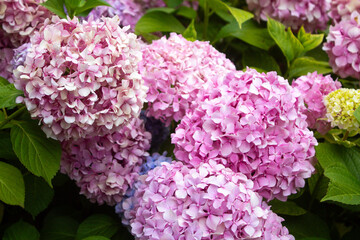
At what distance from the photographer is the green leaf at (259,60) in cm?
164

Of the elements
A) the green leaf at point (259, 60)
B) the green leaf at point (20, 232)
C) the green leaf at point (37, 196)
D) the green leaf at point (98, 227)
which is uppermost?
the green leaf at point (259, 60)

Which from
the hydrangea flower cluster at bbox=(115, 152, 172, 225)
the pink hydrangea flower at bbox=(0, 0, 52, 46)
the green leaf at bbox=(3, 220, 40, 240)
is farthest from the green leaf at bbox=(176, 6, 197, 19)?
the green leaf at bbox=(3, 220, 40, 240)

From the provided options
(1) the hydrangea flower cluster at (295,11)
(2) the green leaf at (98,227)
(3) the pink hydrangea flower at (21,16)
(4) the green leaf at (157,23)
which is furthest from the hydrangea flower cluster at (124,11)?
(2) the green leaf at (98,227)

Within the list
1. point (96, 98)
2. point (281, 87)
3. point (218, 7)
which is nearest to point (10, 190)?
point (96, 98)

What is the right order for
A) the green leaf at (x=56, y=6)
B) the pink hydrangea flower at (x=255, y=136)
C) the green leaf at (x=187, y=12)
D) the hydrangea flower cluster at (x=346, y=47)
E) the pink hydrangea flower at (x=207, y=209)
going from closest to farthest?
the pink hydrangea flower at (x=207, y=209), the pink hydrangea flower at (x=255, y=136), the green leaf at (x=56, y=6), the hydrangea flower cluster at (x=346, y=47), the green leaf at (x=187, y=12)

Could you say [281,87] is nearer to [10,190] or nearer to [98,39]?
[98,39]

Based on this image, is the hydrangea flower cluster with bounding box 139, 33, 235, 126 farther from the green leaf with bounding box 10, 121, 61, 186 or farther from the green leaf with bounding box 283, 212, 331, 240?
the green leaf with bounding box 283, 212, 331, 240

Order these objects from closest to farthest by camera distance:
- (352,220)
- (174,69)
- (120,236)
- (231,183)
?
(231,183) < (174,69) < (120,236) < (352,220)

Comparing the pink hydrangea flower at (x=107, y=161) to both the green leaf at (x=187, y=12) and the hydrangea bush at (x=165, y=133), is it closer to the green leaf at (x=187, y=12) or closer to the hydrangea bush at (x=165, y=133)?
the hydrangea bush at (x=165, y=133)

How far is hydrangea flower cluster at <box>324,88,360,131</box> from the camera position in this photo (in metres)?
1.19

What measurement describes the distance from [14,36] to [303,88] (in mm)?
844

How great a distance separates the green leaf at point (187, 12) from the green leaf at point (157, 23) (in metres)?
0.05

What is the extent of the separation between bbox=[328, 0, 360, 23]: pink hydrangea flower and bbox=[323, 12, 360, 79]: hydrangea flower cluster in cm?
8

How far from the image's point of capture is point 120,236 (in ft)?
4.54
